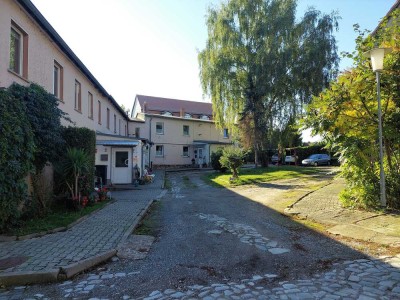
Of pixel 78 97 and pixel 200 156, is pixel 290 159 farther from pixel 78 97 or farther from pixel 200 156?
pixel 78 97

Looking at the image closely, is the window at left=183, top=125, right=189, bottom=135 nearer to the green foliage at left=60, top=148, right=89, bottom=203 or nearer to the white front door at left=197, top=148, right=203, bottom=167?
the white front door at left=197, top=148, right=203, bottom=167

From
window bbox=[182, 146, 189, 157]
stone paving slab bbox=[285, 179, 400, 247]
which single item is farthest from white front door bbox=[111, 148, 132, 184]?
window bbox=[182, 146, 189, 157]

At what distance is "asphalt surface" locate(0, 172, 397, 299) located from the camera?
434 centimetres

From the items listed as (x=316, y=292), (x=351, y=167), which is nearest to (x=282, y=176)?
(x=351, y=167)

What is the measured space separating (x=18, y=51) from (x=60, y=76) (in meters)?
3.49

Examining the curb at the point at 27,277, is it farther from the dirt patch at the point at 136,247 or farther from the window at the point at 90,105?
the window at the point at 90,105

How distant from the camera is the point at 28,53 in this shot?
999 centimetres

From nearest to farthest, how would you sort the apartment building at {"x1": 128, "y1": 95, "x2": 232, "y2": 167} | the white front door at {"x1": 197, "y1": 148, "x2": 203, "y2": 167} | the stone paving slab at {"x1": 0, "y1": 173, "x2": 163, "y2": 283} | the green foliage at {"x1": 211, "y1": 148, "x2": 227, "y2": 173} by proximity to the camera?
the stone paving slab at {"x1": 0, "y1": 173, "x2": 163, "y2": 283}, the green foliage at {"x1": 211, "y1": 148, "x2": 227, "y2": 173}, the apartment building at {"x1": 128, "y1": 95, "x2": 232, "y2": 167}, the white front door at {"x1": 197, "y1": 148, "x2": 203, "y2": 167}

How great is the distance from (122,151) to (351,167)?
548 inches

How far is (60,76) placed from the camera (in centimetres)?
1324

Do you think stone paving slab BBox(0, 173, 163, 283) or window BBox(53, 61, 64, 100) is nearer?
stone paving slab BBox(0, 173, 163, 283)

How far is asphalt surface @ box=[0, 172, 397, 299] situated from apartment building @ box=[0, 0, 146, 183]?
5792 mm

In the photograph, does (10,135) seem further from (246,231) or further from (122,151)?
(122,151)

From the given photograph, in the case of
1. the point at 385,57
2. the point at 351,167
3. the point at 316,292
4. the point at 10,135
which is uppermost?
the point at 385,57
